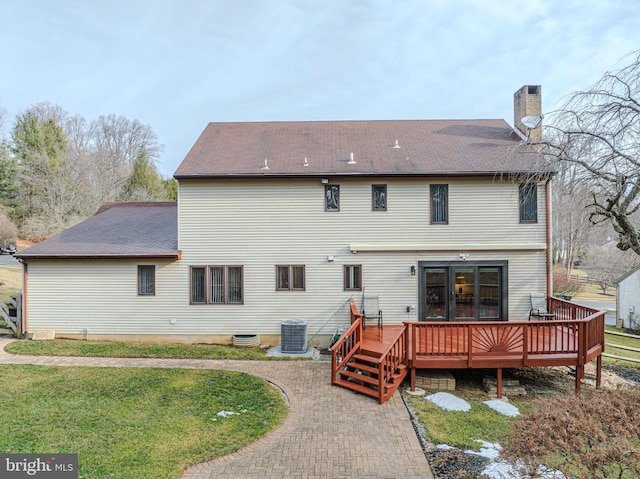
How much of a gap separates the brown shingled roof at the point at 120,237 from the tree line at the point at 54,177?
17.9 m

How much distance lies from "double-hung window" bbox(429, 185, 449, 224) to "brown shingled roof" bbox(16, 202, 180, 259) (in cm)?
787

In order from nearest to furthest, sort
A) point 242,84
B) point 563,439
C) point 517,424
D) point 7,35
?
point 563,439 < point 517,424 < point 7,35 < point 242,84

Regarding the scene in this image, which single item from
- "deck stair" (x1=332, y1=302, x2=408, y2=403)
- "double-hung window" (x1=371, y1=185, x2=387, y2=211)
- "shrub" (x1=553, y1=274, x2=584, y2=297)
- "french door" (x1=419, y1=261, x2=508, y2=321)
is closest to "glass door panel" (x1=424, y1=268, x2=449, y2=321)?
"french door" (x1=419, y1=261, x2=508, y2=321)

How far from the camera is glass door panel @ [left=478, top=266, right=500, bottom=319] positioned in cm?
1062

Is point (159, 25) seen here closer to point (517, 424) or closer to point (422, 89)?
point (422, 89)

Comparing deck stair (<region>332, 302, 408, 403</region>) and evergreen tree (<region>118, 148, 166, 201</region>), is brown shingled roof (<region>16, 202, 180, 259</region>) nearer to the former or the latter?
deck stair (<region>332, 302, 408, 403</region>)

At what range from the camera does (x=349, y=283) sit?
10.7 metres

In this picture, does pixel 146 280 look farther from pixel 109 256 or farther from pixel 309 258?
pixel 309 258

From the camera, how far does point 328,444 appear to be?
532 cm

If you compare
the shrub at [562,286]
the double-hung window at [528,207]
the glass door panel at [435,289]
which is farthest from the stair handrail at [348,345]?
the shrub at [562,286]

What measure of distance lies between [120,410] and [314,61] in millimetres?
18400

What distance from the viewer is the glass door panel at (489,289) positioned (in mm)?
10617

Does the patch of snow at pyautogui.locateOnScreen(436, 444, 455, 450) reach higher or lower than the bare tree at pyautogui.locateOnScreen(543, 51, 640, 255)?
lower

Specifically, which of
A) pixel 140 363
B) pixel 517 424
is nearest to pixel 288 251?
pixel 140 363
